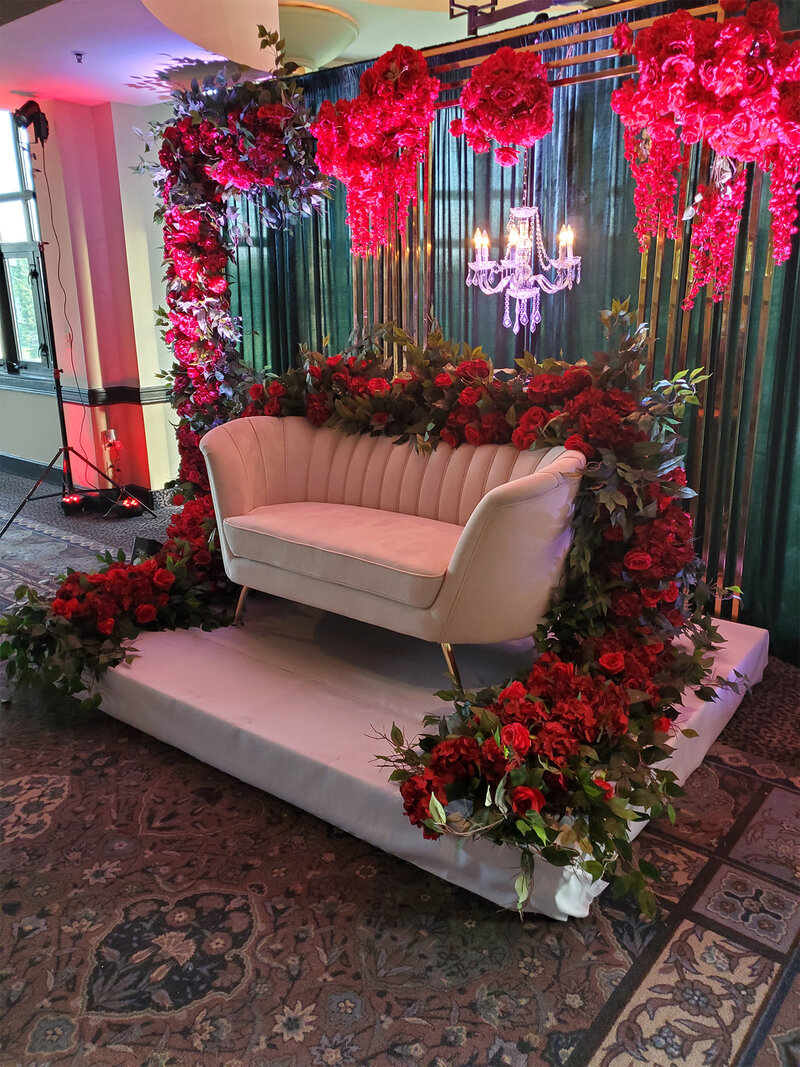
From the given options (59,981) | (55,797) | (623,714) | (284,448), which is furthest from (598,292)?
(59,981)

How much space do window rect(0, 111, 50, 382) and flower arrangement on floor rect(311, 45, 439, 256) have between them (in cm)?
283

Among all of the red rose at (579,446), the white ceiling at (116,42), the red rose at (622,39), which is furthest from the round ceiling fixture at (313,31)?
the red rose at (579,446)

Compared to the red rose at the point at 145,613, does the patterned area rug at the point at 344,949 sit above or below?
below

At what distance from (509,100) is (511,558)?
1701 mm

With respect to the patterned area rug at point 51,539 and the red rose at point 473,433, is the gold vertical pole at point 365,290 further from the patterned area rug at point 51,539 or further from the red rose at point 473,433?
the patterned area rug at point 51,539

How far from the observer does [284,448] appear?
3.45m

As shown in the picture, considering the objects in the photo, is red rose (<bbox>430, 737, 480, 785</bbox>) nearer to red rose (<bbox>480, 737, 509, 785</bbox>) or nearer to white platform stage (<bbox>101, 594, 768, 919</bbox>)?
red rose (<bbox>480, 737, 509, 785</bbox>)

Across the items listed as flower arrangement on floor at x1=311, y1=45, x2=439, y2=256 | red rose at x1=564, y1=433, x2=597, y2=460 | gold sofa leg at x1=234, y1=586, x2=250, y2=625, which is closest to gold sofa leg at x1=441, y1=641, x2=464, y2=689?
red rose at x1=564, y1=433, x2=597, y2=460

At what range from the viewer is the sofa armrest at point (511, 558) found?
245 centimetres

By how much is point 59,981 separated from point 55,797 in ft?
2.39

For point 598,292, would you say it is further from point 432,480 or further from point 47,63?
point 47,63

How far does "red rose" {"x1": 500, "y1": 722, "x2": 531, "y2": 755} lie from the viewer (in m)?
1.91

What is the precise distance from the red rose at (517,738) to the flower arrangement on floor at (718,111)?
1.72 m

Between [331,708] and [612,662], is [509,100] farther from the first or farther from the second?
A: [331,708]
